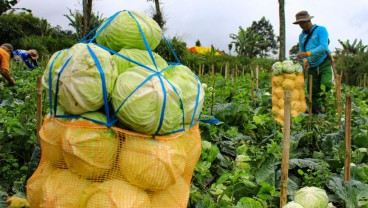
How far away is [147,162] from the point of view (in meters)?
1.97

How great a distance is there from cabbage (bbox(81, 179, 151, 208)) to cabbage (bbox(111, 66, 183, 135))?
311mm

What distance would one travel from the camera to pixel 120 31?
2.29 metres

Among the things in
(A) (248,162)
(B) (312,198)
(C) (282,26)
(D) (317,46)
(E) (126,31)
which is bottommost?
(B) (312,198)

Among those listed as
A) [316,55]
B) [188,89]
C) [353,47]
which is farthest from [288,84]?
[353,47]

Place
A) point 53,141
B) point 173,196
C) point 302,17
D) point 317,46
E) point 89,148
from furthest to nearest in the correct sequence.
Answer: point 302,17 < point 317,46 < point 173,196 < point 53,141 < point 89,148

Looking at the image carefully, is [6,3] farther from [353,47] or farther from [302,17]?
[353,47]

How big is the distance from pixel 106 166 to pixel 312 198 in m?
1.48

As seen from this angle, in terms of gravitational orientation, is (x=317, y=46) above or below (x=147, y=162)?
above

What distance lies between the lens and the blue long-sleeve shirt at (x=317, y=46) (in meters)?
6.28

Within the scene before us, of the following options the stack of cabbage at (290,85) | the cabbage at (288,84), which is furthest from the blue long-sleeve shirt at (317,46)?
the cabbage at (288,84)

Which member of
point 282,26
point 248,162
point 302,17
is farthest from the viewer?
point 282,26

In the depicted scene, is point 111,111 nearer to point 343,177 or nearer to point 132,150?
point 132,150

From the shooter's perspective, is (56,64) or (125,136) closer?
(125,136)

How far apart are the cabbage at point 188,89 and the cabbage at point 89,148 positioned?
0.47m
